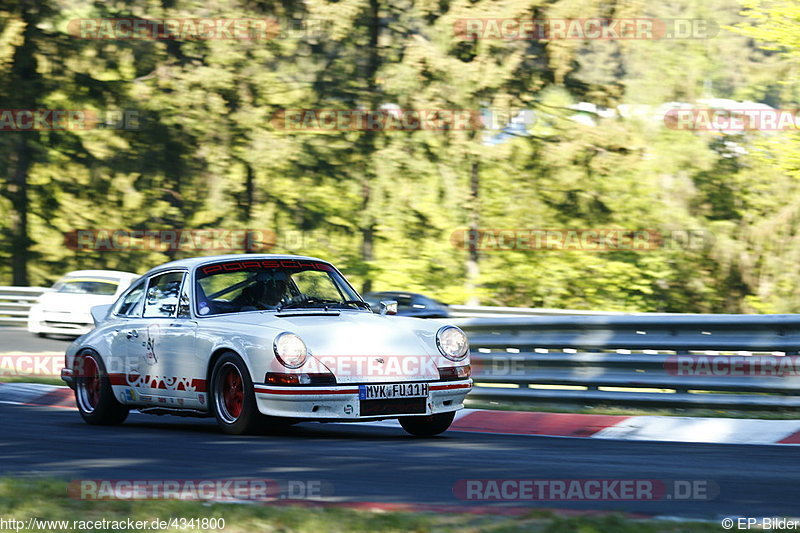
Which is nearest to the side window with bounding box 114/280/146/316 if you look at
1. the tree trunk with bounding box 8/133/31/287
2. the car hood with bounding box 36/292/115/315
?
the car hood with bounding box 36/292/115/315

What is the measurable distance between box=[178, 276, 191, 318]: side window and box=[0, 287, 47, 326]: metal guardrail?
790 inches

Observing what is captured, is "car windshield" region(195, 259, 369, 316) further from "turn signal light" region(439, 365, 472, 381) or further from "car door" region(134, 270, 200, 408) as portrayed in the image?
"turn signal light" region(439, 365, 472, 381)

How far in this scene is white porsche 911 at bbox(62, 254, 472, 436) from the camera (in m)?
8.16

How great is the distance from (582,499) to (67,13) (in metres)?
33.8

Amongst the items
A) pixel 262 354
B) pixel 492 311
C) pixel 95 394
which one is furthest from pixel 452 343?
pixel 492 311

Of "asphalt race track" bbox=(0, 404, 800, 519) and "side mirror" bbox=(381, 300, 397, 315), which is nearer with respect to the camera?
"asphalt race track" bbox=(0, 404, 800, 519)

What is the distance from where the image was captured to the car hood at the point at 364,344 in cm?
820

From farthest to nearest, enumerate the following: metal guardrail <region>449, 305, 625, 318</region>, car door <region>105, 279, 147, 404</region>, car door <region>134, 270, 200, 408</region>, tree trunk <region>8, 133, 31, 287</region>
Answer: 1. tree trunk <region>8, 133, 31, 287</region>
2. metal guardrail <region>449, 305, 625, 318</region>
3. car door <region>105, 279, 147, 404</region>
4. car door <region>134, 270, 200, 408</region>

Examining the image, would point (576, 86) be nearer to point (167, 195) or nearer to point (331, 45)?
point (331, 45)

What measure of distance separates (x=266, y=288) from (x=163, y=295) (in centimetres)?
102

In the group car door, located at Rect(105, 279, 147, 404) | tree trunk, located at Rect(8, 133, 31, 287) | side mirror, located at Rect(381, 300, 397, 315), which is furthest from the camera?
tree trunk, located at Rect(8, 133, 31, 287)

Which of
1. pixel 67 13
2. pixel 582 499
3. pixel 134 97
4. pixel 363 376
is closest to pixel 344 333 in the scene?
pixel 363 376

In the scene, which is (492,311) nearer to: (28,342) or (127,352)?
(28,342)

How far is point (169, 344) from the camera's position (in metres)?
9.33
